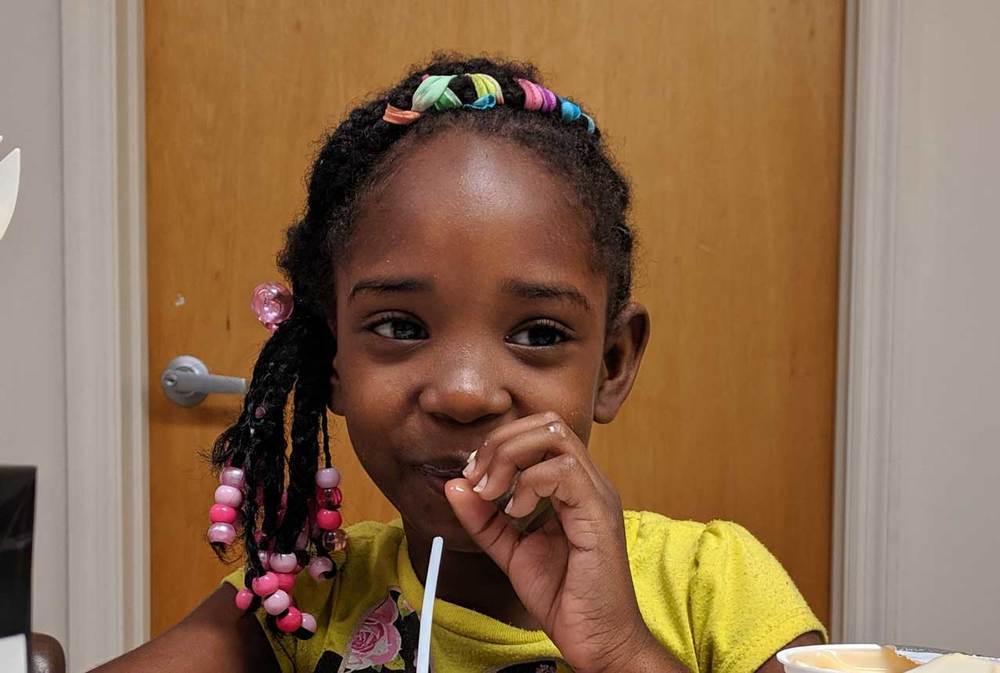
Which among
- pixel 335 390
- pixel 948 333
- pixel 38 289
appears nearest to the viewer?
pixel 335 390

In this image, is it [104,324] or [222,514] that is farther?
[104,324]

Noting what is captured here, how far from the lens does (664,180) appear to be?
1545mm

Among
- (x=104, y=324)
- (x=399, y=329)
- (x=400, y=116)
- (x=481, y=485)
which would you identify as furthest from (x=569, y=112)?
(x=104, y=324)

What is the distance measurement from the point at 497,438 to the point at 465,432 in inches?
2.8

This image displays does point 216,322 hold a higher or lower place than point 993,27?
lower

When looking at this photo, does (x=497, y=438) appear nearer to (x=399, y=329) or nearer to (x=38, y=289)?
(x=399, y=329)

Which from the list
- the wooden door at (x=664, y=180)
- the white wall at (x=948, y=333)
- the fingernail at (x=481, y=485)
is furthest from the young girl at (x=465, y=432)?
the white wall at (x=948, y=333)

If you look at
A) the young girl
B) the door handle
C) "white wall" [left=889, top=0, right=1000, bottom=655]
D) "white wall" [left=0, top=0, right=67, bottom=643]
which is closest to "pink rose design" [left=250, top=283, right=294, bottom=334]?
the young girl

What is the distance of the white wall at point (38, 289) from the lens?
1.60 metres

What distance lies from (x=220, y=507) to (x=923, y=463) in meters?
1.05

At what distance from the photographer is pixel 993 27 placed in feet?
4.87

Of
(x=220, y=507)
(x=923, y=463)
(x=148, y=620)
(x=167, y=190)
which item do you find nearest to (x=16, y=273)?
(x=167, y=190)

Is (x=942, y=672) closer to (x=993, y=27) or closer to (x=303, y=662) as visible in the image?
(x=303, y=662)

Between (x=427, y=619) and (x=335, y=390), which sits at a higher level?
(x=335, y=390)
